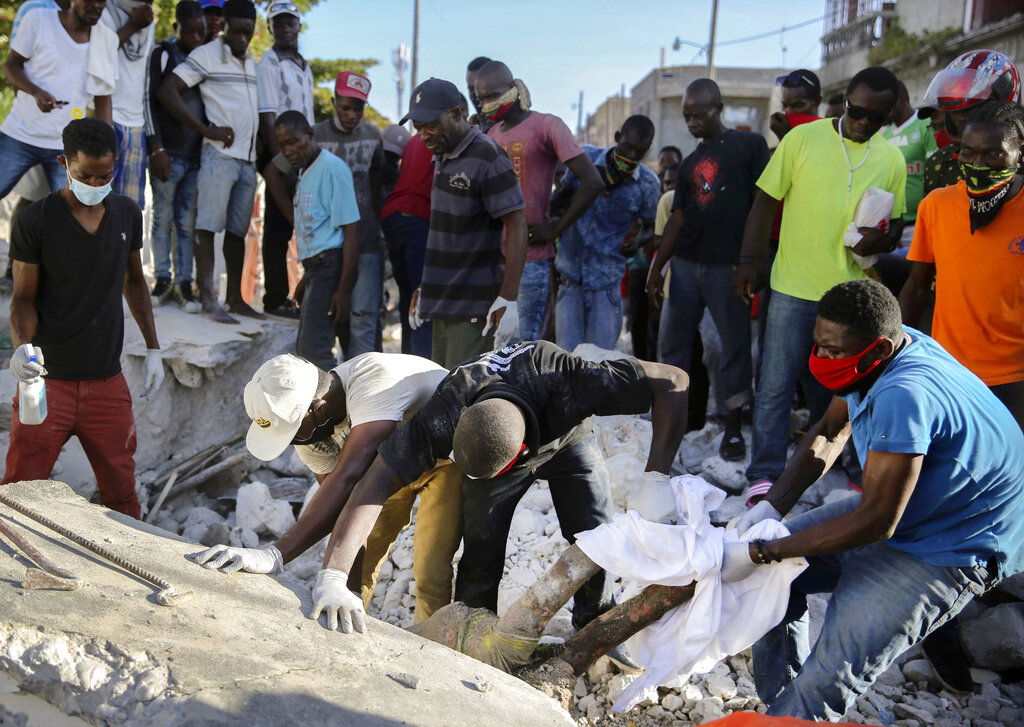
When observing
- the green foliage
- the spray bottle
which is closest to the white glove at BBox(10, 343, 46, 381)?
the spray bottle

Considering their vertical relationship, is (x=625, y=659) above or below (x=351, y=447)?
below

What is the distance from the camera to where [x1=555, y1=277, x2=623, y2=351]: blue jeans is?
183 inches

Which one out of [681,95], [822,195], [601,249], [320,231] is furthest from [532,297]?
[681,95]

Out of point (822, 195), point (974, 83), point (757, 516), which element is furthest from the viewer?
point (822, 195)

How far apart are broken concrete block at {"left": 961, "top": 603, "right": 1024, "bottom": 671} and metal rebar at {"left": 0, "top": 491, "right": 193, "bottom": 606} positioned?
110 inches

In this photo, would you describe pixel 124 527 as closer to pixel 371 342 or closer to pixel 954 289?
pixel 371 342

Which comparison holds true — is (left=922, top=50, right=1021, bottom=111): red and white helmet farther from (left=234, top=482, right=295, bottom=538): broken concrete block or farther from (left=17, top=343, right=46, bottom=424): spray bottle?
(left=17, top=343, right=46, bottom=424): spray bottle

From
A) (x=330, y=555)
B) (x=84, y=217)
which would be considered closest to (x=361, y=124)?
(x=84, y=217)

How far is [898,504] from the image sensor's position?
6.69 ft

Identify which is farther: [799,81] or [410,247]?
[410,247]

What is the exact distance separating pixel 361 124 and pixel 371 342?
4.52ft

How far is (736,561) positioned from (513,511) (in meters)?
0.84

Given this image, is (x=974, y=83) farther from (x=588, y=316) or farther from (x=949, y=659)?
(x=949, y=659)

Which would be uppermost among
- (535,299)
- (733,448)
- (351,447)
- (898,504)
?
(535,299)
